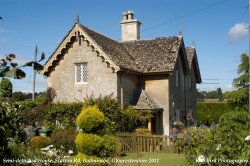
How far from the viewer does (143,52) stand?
2688cm

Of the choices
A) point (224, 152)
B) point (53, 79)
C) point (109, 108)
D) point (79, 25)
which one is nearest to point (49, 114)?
point (53, 79)

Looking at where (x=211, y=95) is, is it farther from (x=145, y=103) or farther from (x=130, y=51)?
(x=145, y=103)

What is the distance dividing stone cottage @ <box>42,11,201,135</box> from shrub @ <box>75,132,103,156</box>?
9.68m

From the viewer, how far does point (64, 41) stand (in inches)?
936

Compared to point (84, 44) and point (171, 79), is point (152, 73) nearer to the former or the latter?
point (171, 79)

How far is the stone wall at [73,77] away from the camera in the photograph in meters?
22.8

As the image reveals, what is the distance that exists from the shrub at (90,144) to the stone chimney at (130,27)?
1892 cm

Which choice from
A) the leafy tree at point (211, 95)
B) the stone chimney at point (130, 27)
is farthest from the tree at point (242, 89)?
the leafy tree at point (211, 95)

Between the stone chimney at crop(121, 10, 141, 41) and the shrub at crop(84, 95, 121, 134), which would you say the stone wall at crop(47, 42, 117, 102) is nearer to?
the shrub at crop(84, 95, 121, 134)

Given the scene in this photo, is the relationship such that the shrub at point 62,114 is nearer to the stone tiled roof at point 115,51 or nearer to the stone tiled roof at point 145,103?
the stone tiled roof at point 115,51

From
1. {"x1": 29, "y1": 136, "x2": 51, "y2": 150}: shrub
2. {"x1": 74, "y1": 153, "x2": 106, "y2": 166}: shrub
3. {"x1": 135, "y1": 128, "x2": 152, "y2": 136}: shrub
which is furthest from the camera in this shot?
{"x1": 135, "y1": 128, "x2": 152, "y2": 136}: shrub

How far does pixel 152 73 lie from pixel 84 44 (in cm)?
559

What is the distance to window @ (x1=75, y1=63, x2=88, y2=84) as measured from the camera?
2381 centimetres

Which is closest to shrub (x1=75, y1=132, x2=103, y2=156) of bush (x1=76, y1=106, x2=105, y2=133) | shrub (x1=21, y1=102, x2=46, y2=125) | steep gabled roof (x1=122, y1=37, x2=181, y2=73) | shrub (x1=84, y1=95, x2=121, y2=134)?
bush (x1=76, y1=106, x2=105, y2=133)
